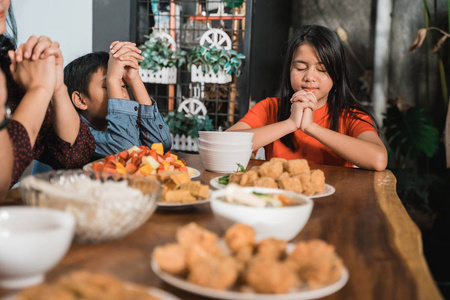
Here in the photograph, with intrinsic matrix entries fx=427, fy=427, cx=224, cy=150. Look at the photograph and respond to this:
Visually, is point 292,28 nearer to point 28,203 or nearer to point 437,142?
point 437,142

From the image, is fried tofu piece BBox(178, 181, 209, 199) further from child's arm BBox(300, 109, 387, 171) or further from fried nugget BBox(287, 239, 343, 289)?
child's arm BBox(300, 109, 387, 171)

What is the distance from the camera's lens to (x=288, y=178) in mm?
1088

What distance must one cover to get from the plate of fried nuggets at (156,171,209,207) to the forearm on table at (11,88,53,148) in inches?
13.5

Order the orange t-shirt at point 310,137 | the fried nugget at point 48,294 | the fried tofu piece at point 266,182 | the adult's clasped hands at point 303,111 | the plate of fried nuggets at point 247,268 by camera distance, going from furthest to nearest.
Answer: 1. the orange t-shirt at point 310,137
2. the adult's clasped hands at point 303,111
3. the fried tofu piece at point 266,182
4. the plate of fried nuggets at point 247,268
5. the fried nugget at point 48,294

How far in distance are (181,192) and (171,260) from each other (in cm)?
38

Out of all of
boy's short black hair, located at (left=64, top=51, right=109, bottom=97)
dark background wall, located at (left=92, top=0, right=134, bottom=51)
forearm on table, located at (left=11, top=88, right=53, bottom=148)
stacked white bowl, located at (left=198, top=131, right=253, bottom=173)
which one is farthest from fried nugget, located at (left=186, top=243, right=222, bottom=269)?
dark background wall, located at (left=92, top=0, right=134, bottom=51)

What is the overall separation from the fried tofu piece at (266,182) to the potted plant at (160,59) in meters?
2.64

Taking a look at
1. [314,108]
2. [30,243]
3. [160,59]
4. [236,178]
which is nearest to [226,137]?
[236,178]

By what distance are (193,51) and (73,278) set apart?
127 inches

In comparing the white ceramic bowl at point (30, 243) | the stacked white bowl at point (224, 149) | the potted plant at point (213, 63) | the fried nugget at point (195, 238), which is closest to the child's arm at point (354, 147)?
the stacked white bowl at point (224, 149)

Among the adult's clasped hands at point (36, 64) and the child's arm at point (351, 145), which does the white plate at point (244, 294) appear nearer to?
the adult's clasped hands at point (36, 64)

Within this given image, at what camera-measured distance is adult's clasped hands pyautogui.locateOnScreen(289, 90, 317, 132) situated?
181cm

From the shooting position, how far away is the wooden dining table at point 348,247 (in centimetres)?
62

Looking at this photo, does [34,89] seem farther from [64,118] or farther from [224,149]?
[224,149]
